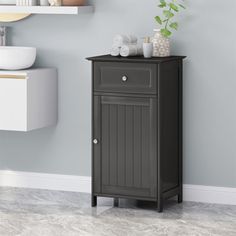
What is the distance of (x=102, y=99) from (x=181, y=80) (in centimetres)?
52

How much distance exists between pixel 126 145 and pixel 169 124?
0.95ft

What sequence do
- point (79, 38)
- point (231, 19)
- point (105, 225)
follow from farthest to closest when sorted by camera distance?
point (79, 38) < point (231, 19) < point (105, 225)

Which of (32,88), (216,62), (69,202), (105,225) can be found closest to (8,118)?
(32,88)

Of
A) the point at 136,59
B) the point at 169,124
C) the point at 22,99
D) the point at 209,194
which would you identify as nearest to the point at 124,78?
the point at 136,59

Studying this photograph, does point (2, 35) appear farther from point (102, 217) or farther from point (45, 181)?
point (102, 217)

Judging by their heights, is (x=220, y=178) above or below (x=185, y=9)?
below

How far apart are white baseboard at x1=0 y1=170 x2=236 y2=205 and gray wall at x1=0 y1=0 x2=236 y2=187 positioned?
0.13 ft

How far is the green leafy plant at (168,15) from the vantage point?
16.0 ft

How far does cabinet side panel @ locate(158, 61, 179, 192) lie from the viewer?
4730 mm

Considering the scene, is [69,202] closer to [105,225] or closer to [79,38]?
[105,225]

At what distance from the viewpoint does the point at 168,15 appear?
4.88 m

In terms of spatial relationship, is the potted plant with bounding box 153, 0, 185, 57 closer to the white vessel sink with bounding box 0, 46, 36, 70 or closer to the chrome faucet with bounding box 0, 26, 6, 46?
the white vessel sink with bounding box 0, 46, 36, 70

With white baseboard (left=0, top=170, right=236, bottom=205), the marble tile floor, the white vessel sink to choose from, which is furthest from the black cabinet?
the white vessel sink

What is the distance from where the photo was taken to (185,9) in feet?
16.3
